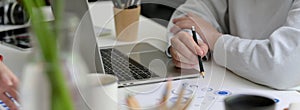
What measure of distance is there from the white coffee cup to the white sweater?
1.83ft

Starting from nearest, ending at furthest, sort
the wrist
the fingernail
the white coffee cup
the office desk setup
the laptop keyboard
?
the white coffee cup, the fingernail, the office desk setup, the laptop keyboard, the wrist

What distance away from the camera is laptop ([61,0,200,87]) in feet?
2.86

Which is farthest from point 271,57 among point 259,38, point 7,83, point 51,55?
point 51,55

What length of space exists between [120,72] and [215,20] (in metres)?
0.46

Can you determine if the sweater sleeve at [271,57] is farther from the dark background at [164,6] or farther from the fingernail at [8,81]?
the fingernail at [8,81]

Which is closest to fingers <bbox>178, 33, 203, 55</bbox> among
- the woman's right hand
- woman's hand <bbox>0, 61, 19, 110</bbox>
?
the woman's right hand

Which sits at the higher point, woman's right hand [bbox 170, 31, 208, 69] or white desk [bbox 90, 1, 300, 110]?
woman's right hand [bbox 170, 31, 208, 69]

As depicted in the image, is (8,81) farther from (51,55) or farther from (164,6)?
(164,6)

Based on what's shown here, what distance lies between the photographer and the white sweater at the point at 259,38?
1243 millimetres

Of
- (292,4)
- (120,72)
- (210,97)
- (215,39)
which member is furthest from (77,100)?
(292,4)

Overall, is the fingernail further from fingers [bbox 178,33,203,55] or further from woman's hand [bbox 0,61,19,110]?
fingers [bbox 178,33,203,55]

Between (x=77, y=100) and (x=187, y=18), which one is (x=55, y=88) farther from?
(x=187, y=18)

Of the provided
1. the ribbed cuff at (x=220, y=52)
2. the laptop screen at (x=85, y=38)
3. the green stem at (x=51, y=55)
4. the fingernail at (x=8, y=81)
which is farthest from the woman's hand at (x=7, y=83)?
the ribbed cuff at (x=220, y=52)

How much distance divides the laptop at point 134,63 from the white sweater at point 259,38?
0.35 feet
